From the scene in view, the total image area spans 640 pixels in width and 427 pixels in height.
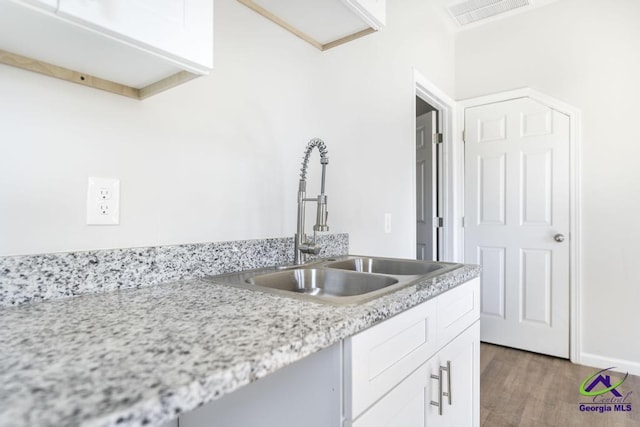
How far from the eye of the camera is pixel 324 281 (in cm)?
121

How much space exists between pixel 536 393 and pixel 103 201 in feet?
8.04

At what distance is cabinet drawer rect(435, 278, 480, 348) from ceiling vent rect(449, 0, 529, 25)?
7.47ft

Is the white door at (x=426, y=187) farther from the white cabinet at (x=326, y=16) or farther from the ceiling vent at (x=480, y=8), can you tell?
the white cabinet at (x=326, y=16)

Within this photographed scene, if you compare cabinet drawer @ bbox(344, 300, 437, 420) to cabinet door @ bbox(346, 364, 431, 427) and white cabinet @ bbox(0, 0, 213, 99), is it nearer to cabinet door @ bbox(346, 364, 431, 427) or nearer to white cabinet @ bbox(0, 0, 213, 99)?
cabinet door @ bbox(346, 364, 431, 427)

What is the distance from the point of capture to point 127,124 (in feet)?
2.99

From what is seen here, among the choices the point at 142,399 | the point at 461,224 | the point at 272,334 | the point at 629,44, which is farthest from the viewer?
the point at 461,224

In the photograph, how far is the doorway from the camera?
3.02m

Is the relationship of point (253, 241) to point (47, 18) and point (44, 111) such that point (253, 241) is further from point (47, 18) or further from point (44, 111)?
point (47, 18)

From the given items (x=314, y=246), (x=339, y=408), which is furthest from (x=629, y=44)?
(x=339, y=408)

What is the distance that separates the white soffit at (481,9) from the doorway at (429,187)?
0.67m

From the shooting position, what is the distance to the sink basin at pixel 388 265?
4.50 ft

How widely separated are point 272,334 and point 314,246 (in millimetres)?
715

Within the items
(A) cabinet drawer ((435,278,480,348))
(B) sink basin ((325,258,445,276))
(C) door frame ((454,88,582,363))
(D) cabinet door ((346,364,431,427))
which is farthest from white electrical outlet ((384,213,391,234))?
(C) door frame ((454,88,582,363))

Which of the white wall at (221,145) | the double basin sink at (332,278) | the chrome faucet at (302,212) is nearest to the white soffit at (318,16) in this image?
the white wall at (221,145)
